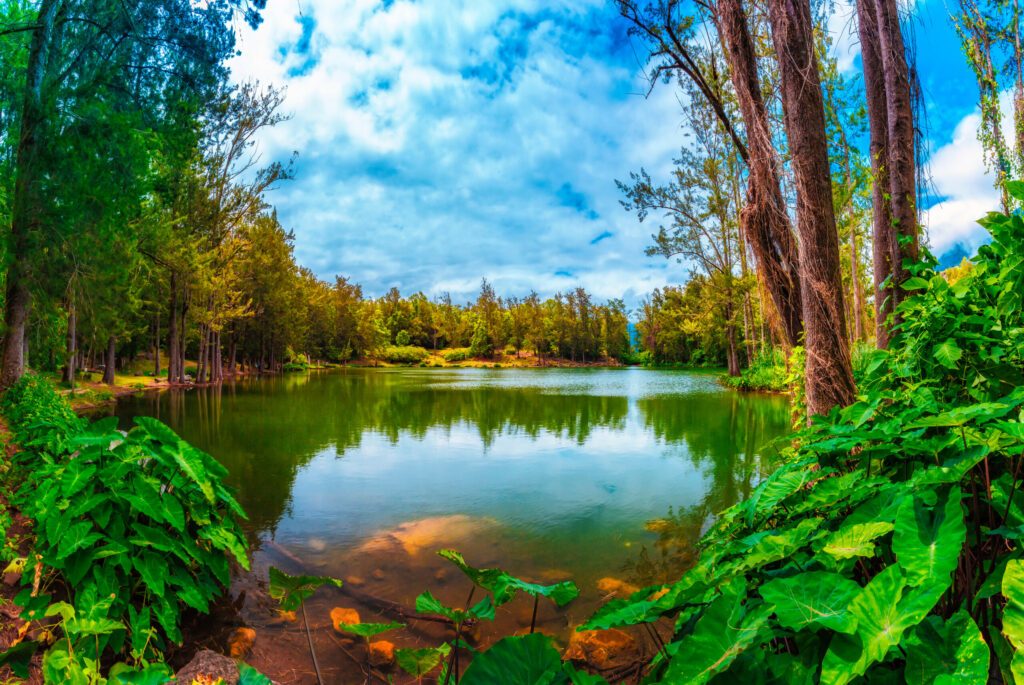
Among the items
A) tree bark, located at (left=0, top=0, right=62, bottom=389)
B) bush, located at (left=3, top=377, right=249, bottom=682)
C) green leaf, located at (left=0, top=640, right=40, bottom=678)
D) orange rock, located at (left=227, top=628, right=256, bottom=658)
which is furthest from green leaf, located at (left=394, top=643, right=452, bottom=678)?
tree bark, located at (left=0, top=0, right=62, bottom=389)

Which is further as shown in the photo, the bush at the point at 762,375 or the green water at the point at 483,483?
the bush at the point at 762,375

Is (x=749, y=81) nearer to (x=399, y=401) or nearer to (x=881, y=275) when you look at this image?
(x=881, y=275)

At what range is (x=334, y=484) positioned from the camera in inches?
Result: 277

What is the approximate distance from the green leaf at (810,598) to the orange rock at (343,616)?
124 inches

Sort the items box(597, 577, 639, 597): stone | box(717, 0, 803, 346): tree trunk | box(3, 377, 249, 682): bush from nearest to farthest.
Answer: box(3, 377, 249, 682): bush, box(717, 0, 803, 346): tree trunk, box(597, 577, 639, 597): stone

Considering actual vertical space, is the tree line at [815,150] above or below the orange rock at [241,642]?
above

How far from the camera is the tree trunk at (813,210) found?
3.21 m

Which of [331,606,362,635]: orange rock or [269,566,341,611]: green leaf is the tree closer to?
[269,566,341,611]: green leaf

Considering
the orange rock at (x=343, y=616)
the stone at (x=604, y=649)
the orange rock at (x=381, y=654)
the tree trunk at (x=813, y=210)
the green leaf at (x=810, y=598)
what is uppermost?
the tree trunk at (x=813, y=210)

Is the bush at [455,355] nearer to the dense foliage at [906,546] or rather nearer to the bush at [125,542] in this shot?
the bush at [125,542]

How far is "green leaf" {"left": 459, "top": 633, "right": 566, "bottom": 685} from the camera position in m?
1.19

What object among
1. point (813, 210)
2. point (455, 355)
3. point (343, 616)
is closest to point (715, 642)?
point (813, 210)

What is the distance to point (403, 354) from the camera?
209 ft

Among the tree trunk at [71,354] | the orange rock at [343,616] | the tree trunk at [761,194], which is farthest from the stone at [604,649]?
the tree trunk at [71,354]
